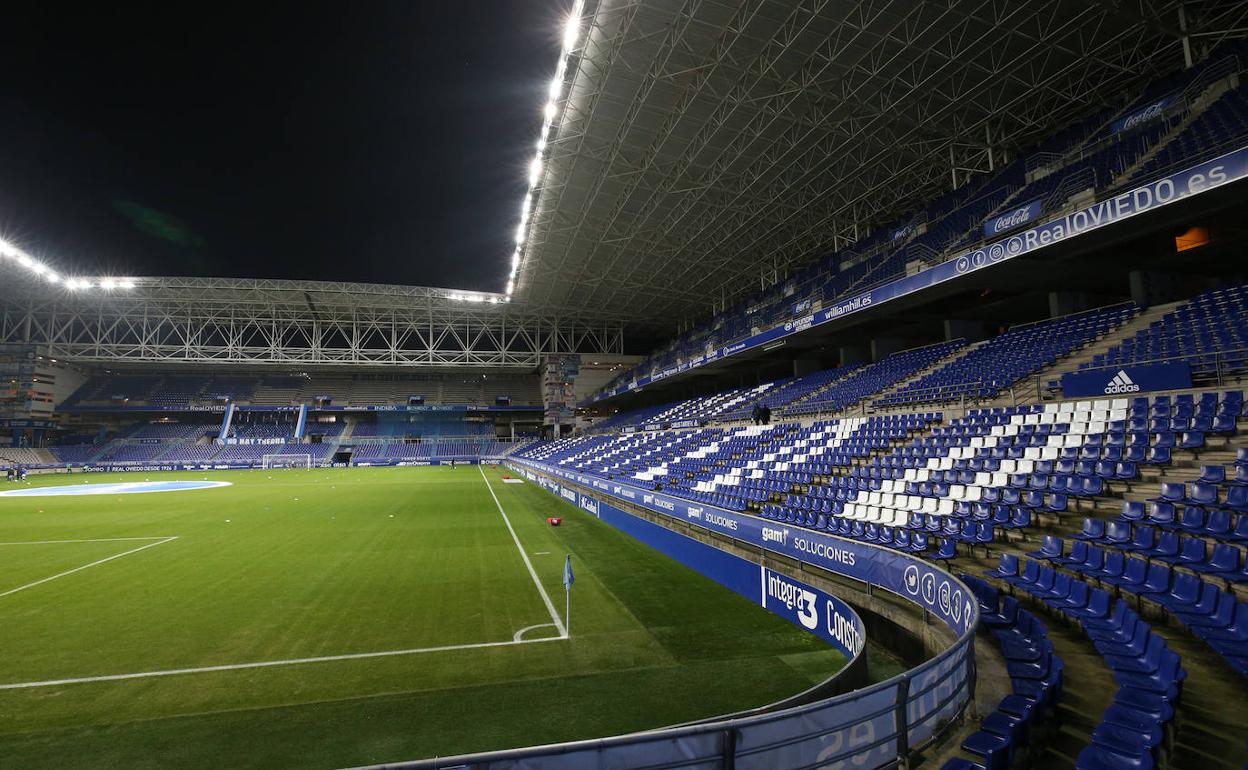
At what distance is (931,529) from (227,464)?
64.1 meters

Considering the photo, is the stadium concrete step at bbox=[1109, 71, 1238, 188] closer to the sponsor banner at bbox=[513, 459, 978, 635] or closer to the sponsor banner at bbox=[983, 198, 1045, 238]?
the sponsor banner at bbox=[983, 198, 1045, 238]

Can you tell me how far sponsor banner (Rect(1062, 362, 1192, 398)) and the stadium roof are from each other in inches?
433

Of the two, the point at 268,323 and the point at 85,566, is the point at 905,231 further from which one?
the point at 268,323

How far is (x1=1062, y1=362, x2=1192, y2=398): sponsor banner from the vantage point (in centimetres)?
1079

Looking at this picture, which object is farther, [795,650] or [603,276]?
[603,276]

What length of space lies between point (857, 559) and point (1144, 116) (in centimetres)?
1899

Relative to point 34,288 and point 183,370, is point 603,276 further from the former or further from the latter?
point 183,370

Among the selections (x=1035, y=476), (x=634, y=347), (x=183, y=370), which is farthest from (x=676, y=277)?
(x=183, y=370)

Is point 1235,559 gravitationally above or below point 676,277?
below

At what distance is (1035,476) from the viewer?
9680 mm

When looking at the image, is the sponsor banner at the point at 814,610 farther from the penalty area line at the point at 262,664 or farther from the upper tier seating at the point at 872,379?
the upper tier seating at the point at 872,379

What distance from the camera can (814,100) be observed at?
19625mm

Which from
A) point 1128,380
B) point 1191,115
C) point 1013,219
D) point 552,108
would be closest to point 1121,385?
point 1128,380

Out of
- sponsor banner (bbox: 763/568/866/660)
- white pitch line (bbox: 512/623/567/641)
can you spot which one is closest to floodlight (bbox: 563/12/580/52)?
sponsor banner (bbox: 763/568/866/660)
